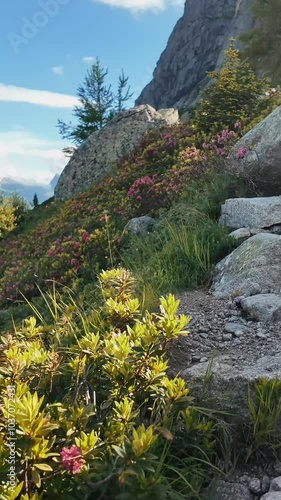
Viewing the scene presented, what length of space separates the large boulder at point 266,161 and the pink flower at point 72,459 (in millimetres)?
5906

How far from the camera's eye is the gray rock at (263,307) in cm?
387

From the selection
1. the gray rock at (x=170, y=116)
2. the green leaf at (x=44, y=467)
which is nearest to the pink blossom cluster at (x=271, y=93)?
the gray rock at (x=170, y=116)

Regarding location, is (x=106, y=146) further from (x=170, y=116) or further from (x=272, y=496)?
(x=272, y=496)

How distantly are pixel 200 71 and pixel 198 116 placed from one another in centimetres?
8085

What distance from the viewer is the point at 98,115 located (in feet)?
104

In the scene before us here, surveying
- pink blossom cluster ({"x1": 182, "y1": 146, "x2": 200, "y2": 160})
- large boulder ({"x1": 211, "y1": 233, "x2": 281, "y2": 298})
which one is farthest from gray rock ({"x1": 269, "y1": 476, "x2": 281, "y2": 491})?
pink blossom cluster ({"x1": 182, "y1": 146, "x2": 200, "y2": 160})

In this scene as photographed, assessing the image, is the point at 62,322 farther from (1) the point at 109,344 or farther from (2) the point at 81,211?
(2) the point at 81,211

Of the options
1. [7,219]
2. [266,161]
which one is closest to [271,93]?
[266,161]

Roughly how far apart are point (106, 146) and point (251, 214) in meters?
13.2

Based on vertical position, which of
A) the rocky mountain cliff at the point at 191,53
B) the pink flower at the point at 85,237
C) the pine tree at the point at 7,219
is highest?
the rocky mountain cliff at the point at 191,53

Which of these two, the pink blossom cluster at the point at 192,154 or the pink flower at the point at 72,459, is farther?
the pink blossom cluster at the point at 192,154

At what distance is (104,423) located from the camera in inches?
90.9

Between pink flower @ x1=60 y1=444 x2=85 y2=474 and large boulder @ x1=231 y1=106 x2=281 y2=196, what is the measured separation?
591 cm

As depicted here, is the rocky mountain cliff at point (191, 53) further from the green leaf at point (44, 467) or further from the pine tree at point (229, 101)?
the green leaf at point (44, 467)
